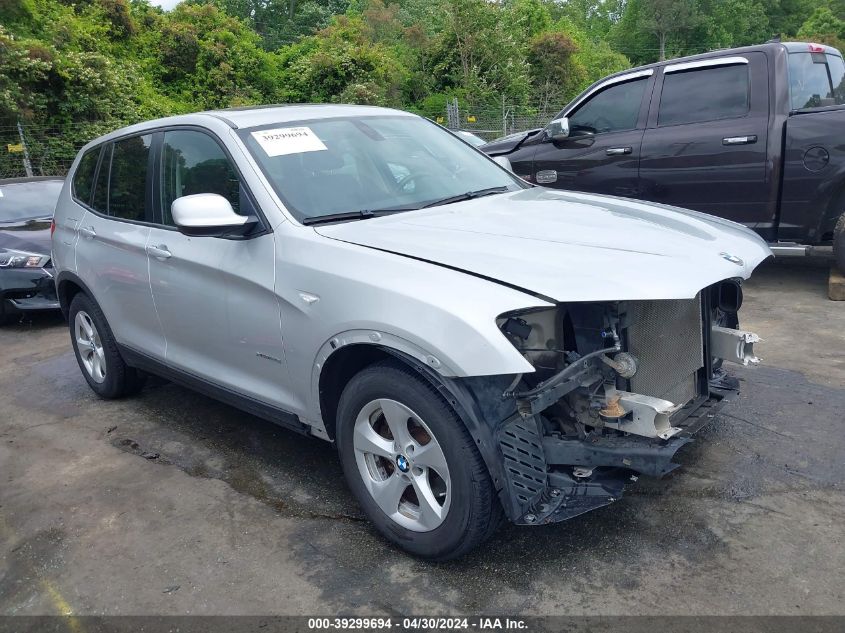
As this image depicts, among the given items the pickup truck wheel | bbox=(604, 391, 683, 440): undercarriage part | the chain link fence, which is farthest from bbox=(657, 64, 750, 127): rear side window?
the chain link fence

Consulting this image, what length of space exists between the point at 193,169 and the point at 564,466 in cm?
254

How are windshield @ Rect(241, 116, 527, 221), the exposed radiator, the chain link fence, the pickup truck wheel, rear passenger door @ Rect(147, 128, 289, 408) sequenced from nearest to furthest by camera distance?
the exposed radiator
rear passenger door @ Rect(147, 128, 289, 408)
windshield @ Rect(241, 116, 527, 221)
the pickup truck wheel
the chain link fence

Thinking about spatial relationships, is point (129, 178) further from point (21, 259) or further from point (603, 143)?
point (603, 143)

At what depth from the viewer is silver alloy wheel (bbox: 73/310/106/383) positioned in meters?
5.03

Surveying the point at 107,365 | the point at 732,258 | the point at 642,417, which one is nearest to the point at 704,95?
the point at 732,258

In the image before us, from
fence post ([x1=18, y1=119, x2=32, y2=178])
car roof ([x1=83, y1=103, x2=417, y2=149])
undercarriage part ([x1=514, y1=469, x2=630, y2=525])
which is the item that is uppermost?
fence post ([x1=18, y1=119, x2=32, y2=178])

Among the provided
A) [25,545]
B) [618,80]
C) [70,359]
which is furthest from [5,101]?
[25,545]

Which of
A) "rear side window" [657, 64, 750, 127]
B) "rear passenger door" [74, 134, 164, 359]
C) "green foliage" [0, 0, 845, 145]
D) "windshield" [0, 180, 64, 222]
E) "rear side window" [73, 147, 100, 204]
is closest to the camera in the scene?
"rear passenger door" [74, 134, 164, 359]

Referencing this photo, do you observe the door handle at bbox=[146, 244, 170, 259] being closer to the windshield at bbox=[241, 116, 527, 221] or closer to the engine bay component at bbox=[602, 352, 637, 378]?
the windshield at bbox=[241, 116, 527, 221]

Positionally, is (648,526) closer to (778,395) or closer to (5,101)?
(778,395)

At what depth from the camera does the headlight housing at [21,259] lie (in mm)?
7449

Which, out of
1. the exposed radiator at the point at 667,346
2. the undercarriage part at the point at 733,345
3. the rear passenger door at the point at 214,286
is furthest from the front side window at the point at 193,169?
the undercarriage part at the point at 733,345

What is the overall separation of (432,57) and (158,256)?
23991 millimetres

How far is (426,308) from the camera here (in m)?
2.68
